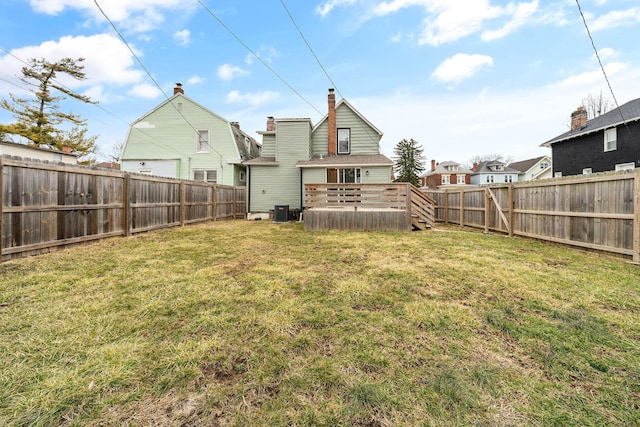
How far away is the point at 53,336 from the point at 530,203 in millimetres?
10611

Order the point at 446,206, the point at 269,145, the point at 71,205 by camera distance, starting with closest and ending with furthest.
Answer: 1. the point at 71,205
2. the point at 446,206
3. the point at 269,145

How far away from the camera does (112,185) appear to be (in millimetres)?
7387

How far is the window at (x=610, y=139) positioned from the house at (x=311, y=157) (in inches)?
526

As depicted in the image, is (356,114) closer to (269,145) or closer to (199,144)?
(269,145)

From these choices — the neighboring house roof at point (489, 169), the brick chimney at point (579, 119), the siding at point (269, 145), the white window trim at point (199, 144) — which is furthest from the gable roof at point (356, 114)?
the neighboring house roof at point (489, 169)

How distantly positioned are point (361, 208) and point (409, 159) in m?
35.7

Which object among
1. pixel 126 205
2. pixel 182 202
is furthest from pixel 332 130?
pixel 126 205

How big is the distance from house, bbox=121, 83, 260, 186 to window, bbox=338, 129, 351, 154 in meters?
6.60

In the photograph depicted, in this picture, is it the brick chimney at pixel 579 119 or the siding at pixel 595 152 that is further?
the brick chimney at pixel 579 119

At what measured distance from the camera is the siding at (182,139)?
17.4 m

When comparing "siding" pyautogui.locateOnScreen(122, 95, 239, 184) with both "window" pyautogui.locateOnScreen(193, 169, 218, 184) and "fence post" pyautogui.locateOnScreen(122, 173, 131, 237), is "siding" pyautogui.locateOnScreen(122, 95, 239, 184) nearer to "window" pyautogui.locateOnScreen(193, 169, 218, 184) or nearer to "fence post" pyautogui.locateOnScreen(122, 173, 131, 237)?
"window" pyautogui.locateOnScreen(193, 169, 218, 184)

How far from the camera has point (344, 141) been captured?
53.9ft

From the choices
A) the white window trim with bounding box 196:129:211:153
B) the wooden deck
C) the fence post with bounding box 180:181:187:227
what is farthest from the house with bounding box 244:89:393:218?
the fence post with bounding box 180:181:187:227

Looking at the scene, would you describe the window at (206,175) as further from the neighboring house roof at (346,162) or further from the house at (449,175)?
the house at (449,175)
